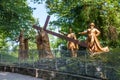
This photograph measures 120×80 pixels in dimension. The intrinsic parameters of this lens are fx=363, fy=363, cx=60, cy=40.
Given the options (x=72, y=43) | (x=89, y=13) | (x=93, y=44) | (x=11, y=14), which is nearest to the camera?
(x=93, y=44)

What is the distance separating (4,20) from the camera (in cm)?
3422

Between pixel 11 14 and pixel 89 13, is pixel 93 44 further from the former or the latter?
pixel 89 13

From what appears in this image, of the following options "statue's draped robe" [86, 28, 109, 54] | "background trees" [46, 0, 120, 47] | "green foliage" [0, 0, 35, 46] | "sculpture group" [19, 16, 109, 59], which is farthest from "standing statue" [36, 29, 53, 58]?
"background trees" [46, 0, 120, 47]

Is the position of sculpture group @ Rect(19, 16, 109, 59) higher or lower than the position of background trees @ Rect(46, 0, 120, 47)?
lower

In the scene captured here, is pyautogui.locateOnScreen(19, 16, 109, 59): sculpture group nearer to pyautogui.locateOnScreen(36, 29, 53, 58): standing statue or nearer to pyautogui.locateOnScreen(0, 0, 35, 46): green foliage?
pyautogui.locateOnScreen(36, 29, 53, 58): standing statue

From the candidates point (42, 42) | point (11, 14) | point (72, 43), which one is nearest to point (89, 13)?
point (11, 14)

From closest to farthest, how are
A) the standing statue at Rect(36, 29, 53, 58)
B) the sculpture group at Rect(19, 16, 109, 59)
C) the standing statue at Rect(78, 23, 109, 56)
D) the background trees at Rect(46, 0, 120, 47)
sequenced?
the standing statue at Rect(78, 23, 109, 56), the sculpture group at Rect(19, 16, 109, 59), the standing statue at Rect(36, 29, 53, 58), the background trees at Rect(46, 0, 120, 47)

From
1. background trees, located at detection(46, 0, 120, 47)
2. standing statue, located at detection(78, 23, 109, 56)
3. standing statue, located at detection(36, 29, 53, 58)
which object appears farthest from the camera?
background trees, located at detection(46, 0, 120, 47)

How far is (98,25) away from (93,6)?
203 cm

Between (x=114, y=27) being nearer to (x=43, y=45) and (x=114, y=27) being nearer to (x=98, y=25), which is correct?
(x=98, y=25)

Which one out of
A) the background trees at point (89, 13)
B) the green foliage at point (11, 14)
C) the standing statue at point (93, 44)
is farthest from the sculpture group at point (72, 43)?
the background trees at point (89, 13)

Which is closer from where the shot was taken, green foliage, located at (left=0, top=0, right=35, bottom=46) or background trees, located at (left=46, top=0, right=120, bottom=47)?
green foliage, located at (left=0, top=0, right=35, bottom=46)

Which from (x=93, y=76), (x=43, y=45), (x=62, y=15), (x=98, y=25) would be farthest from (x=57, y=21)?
(x=93, y=76)

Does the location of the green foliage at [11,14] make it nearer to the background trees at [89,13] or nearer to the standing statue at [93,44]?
the background trees at [89,13]
